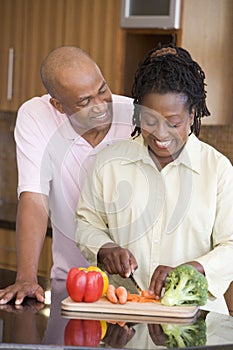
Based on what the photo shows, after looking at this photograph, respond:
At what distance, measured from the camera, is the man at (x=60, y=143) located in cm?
240

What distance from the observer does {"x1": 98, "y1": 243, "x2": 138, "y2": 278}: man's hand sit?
2.15m

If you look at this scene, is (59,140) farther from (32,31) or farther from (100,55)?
(32,31)

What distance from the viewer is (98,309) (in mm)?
2047

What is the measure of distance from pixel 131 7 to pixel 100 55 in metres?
0.29

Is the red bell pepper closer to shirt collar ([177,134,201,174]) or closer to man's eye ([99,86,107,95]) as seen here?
shirt collar ([177,134,201,174])

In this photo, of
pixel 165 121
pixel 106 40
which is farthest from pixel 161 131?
pixel 106 40

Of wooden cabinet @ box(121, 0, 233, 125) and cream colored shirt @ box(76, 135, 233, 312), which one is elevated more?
wooden cabinet @ box(121, 0, 233, 125)

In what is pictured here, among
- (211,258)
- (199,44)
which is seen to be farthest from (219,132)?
(211,258)

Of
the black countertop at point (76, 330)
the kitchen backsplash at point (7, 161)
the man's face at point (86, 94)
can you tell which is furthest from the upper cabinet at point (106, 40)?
Result: the black countertop at point (76, 330)

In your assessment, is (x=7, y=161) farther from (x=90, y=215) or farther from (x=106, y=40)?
(x=90, y=215)

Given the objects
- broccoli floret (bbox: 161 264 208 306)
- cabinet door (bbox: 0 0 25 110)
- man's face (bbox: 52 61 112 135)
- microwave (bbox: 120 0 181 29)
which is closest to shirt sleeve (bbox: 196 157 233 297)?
broccoli floret (bbox: 161 264 208 306)

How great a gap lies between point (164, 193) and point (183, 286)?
356 millimetres

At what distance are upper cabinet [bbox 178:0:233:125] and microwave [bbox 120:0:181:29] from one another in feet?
0.22

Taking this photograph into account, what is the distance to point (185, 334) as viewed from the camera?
1.91 m
